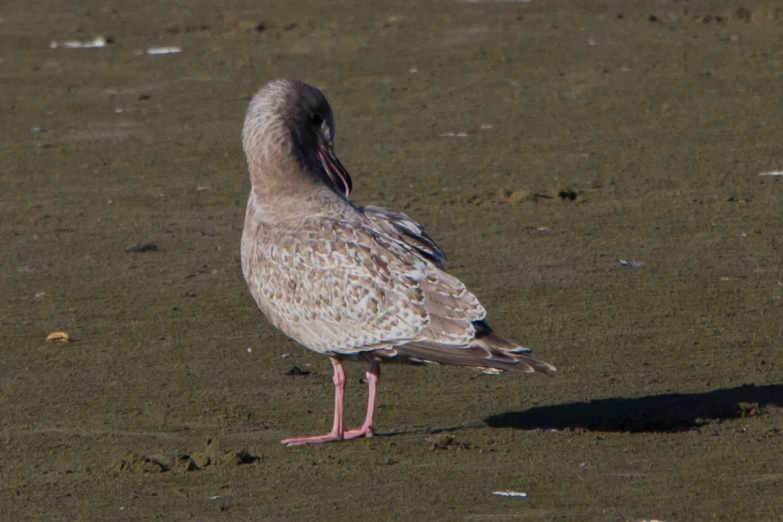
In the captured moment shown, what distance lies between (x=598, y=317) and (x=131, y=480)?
370 centimetres

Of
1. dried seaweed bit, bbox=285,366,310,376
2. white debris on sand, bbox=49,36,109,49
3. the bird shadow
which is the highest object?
white debris on sand, bbox=49,36,109,49

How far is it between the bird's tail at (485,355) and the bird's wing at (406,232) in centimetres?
58

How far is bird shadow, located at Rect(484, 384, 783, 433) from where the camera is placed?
7277 mm

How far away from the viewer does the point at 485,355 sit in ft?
22.3

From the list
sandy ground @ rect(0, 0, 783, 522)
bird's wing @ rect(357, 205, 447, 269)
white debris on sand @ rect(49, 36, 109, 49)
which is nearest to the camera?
sandy ground @ rect(0, 0, 783, 522)

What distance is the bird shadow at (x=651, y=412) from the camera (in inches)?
287

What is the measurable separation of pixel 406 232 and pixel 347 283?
53cm

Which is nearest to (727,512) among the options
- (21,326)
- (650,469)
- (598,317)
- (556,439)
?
(650,469)

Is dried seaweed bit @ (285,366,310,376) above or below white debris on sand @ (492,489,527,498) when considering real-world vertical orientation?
below

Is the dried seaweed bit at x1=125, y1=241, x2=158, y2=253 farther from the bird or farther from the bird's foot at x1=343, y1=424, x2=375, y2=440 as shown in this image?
the bird's foot at x1=343, y1=424, x2=375, y2=440

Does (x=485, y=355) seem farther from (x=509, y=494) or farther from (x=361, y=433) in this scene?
(x=361, y=433)

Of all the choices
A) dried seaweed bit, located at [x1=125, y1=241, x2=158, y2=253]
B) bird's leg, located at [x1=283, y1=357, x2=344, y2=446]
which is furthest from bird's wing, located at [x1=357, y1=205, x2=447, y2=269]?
dried seaweed bit, located at [x1=125, y1=241, x2=158, y2=253]

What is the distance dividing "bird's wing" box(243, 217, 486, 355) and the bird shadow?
0.80 meters

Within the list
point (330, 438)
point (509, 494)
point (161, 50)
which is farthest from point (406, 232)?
point (161, 50)
